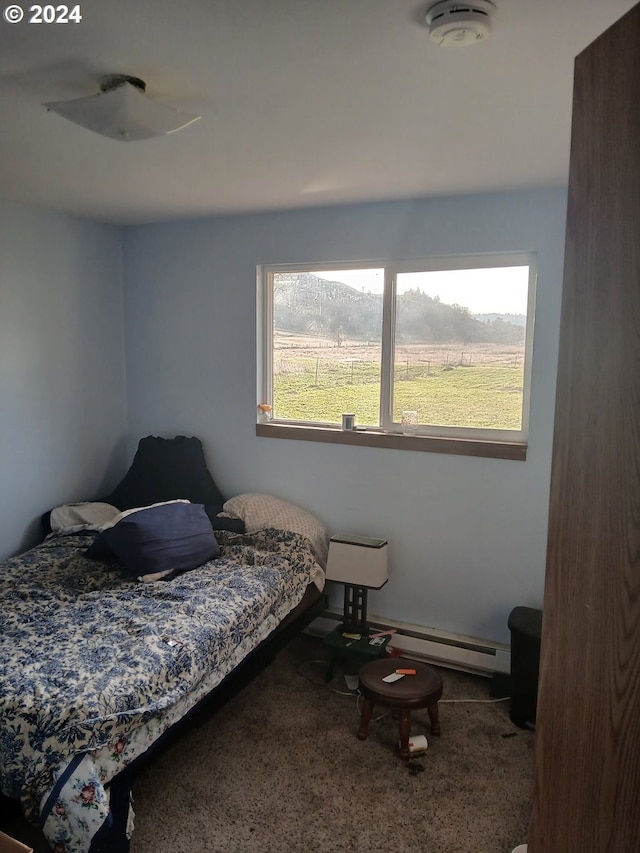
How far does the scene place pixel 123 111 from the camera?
69.6 inches

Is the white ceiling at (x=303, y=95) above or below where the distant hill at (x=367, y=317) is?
above

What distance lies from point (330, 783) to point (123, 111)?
247 centimetres

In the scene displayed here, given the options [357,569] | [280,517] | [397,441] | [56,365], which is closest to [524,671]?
[357,569]

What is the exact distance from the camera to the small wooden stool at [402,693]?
2422 mm

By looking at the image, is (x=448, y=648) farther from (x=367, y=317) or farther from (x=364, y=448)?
(x=367, y=317)

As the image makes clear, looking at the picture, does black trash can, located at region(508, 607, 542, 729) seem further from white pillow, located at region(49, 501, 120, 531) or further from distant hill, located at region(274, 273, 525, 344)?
white pillow, located at region(49, 501, 120, 531)

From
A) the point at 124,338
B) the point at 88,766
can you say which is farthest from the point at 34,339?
the point at 88,766

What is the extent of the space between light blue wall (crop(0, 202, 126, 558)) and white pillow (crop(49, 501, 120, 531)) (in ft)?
0.40

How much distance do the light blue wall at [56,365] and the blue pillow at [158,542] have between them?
74 cm

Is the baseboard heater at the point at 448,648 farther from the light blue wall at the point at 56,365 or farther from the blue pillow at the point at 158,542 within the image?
the light blue wall at the point at 56,365

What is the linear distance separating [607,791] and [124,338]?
377cm

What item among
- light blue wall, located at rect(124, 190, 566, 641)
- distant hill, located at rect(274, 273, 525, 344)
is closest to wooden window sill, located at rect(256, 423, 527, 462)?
light blue wall, located at rect(124, 190, 566, 641)

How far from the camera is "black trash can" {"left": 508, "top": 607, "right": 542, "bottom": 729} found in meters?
2.62

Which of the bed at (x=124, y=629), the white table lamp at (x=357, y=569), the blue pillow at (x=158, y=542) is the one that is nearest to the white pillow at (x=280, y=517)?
the bed at (x=124, y=629)
